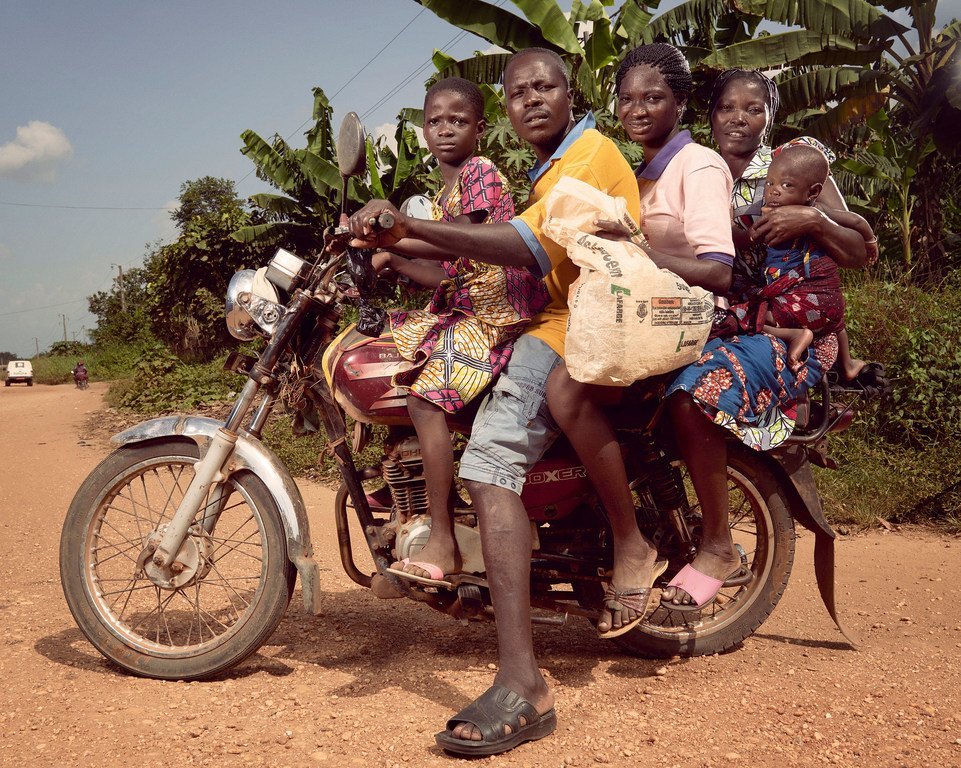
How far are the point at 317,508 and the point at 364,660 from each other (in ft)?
10.6

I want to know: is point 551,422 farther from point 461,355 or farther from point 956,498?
point 956,498

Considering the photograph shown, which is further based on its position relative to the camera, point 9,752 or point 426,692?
point 426,692

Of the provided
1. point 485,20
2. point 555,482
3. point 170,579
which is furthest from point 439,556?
point 485,20

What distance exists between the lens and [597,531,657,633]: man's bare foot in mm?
2789

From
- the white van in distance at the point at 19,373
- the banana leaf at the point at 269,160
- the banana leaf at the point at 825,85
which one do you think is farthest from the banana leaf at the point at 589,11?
the white van in distance at the point at 19,373

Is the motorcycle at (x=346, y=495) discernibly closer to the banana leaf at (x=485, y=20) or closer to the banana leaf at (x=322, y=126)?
the banana leaf at (x=485, y=20)

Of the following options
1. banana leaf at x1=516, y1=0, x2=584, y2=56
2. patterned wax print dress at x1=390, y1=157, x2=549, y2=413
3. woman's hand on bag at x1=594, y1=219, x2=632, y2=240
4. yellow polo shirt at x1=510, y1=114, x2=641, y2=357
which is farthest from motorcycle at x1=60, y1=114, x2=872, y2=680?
banana leaf at x1=516, y1=0, x2=584, y2=56

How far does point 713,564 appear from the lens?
2.88 m

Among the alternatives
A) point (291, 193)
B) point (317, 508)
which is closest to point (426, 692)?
point (317, 508)

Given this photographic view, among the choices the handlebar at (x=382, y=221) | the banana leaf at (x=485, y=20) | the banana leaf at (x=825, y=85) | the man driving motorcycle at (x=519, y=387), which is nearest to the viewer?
the handlebar at (x=382, y=221)

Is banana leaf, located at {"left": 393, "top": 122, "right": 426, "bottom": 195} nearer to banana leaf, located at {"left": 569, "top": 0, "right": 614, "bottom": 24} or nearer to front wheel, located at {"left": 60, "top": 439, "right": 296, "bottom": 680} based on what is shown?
banana leaf, located at {"left": 569, "top": 0, "right": 614, "bottom": 24}

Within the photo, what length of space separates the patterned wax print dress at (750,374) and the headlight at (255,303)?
1.37 meters

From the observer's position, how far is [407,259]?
302 centimetres

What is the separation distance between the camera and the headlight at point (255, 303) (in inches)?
117
